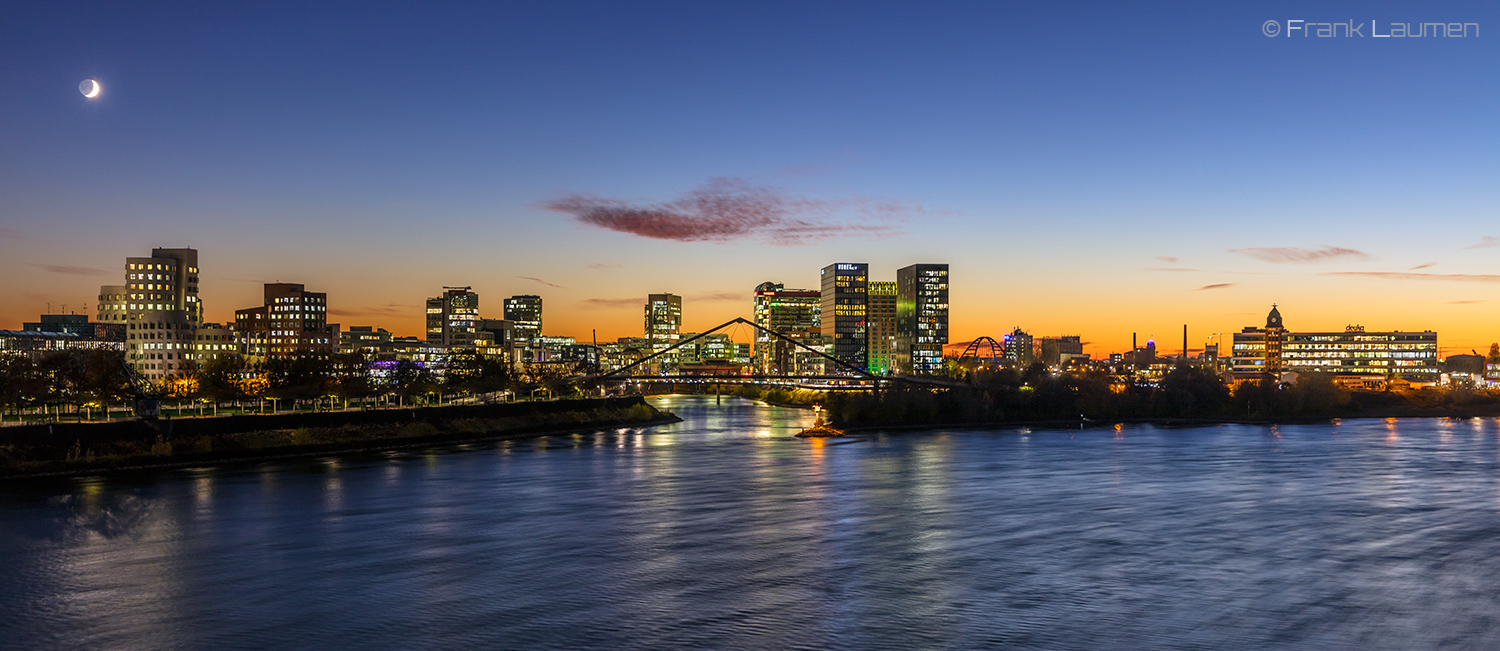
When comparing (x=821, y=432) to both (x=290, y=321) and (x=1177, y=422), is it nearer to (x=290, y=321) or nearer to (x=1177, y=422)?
(x=1177, y=422)

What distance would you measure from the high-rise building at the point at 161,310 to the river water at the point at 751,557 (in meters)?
77.0

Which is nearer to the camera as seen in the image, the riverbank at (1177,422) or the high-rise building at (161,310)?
the riverbank at (1177,422)

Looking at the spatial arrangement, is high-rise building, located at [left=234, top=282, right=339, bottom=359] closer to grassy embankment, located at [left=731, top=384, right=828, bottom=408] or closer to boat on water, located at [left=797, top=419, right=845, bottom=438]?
grassy embankment, located at [left=731, top=384, right=828, bottom=408]

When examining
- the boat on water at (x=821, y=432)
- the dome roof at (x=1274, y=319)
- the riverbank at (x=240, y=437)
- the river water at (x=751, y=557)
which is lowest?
the boat on water at (x=821, y=432)

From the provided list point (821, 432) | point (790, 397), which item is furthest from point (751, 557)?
point (790, 397)

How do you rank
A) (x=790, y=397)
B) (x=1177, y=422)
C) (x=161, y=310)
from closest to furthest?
1. (x=1177, y=422)
2. (x=790, y=397)
3. (x=161, y=310)

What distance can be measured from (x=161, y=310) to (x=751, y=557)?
365 ft

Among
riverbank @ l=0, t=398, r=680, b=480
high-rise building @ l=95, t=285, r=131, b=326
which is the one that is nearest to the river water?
riverbank @ l=0, t=398, r=680, b=480

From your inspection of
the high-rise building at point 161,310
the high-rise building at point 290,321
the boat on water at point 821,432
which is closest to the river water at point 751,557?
the boat on water at point 821,432

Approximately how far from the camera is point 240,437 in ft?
140

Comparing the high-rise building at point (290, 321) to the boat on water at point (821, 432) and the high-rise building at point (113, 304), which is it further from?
the boat on water at point (821, 432)

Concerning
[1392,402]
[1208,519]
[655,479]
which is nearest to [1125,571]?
[1208,519]

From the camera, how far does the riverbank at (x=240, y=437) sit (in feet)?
117

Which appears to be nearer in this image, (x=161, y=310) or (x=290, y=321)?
(x=161, y=310)
